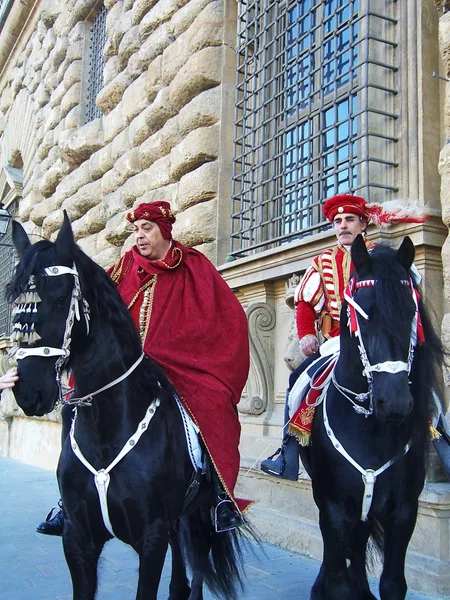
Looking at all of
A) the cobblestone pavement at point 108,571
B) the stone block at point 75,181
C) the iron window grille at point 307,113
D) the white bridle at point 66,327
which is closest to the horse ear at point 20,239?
the white bridle at point 66,327

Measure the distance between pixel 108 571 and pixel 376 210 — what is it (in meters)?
3.12

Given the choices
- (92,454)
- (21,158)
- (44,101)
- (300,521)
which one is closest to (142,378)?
(92,454)

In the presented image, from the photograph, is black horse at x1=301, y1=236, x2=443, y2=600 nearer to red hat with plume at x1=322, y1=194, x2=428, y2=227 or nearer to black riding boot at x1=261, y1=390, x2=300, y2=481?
black riding boot at x1=261, y1=390, x2=300, y2=481

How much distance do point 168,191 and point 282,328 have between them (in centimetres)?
245

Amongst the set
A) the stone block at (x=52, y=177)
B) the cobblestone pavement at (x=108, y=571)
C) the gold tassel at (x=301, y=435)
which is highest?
the stone block at (x=52, y=177)

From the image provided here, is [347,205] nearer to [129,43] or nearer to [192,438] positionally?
[192,438]

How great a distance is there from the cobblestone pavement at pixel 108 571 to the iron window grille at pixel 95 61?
280 inches

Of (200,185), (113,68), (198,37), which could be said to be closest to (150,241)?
(200,185)

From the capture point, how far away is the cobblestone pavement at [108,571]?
4195mm

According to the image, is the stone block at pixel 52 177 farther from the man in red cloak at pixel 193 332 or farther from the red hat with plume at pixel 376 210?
the man in red cloak at pixel 193 332

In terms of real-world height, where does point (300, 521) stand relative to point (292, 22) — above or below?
below

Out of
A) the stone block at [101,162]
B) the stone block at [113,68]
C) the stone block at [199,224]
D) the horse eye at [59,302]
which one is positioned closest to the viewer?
the horse eye at [59,302]

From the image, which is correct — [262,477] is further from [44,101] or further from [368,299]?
[44,101]

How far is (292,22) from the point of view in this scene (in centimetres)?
623
